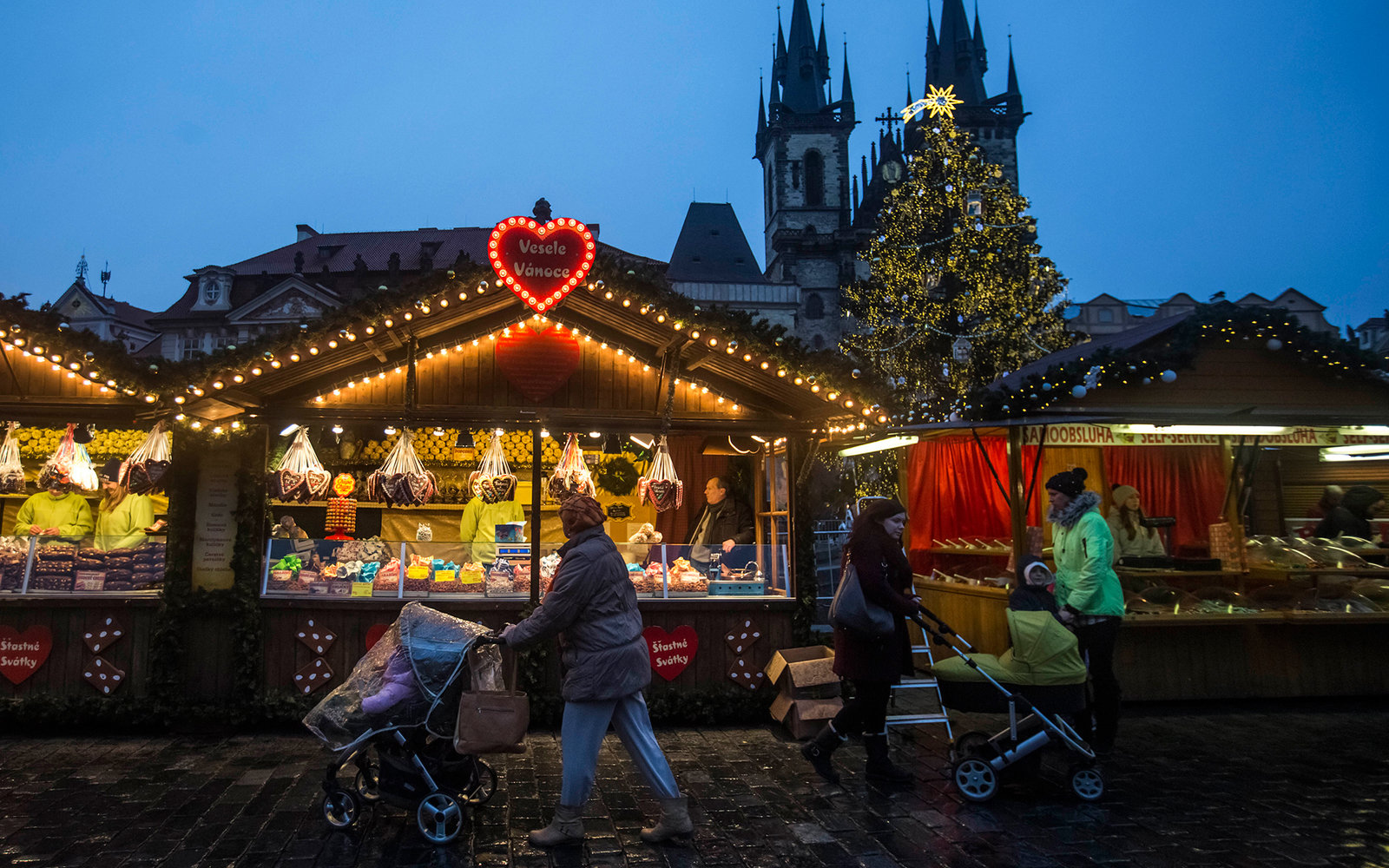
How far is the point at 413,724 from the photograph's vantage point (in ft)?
14.5

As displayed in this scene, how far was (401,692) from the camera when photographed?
4.44m

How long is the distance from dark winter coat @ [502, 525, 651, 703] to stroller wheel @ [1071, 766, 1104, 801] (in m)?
2.81

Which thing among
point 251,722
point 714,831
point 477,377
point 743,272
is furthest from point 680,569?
point 743,272

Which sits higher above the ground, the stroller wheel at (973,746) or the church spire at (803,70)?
the church spire at (803,70)

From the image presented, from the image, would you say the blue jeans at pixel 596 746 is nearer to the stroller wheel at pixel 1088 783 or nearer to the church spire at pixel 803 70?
the stroller wheel at pixel 1088 783

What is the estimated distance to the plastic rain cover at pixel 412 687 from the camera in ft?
14.5

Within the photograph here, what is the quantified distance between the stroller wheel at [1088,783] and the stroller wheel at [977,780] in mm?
477

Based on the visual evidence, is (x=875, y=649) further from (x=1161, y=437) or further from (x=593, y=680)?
(x=1161, y=437)

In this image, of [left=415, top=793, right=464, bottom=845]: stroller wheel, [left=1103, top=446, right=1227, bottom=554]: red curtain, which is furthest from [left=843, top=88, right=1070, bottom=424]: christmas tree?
[left=415, top=793, right=464, bottom=845]: stroller wheel

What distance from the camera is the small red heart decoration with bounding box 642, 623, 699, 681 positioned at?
7125 mm

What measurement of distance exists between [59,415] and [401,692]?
495 cm

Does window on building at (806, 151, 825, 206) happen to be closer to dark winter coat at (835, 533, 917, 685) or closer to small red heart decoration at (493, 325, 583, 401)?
small red heart decoration at (493, 325, 583, 401)

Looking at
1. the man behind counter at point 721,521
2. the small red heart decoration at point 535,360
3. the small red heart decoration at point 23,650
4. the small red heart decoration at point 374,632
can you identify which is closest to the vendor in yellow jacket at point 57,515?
the small red heart decoration at point 23,650

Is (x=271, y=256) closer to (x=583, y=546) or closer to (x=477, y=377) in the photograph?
(x=477, y=377)
